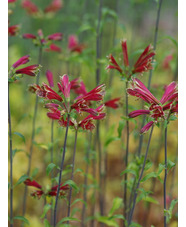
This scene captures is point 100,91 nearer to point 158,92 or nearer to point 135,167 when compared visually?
point 135,167

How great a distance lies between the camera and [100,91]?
163cm

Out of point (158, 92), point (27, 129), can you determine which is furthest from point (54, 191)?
point (27, 129)

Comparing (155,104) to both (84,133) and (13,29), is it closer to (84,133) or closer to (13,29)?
(13,29)

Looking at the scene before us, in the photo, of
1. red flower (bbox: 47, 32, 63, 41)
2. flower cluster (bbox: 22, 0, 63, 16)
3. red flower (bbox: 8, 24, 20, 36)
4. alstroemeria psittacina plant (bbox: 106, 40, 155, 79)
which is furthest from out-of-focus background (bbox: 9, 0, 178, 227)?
alstroemeria psittacina plant (bbox: 106, 40, 155, 79)

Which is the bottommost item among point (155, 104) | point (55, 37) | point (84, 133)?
point (84, 133)

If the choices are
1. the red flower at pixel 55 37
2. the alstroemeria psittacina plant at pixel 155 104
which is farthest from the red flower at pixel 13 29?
the alstroemeria psittacina plant at pixel 155 104

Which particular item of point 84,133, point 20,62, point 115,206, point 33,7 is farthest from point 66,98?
point 33,7

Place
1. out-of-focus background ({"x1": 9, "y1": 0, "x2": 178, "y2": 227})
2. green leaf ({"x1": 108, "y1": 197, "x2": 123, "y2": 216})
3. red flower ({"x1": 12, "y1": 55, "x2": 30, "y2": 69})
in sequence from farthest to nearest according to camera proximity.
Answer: out-of-focus background ({"x1": 9, "y1": 0, "x2": 178, "y2": 227}), green leaf ({"x1": 108, "y1": 197, "x2": 123, "y2": 216}), red flower ({"x1": 12, "y1": 55, "x2": 30, "y2": 69})

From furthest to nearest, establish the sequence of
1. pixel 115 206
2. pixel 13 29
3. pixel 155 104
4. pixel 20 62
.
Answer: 1. pixel 115 206
2. pixel 13 29
3. pixel 20 62
4. pixel 155 104

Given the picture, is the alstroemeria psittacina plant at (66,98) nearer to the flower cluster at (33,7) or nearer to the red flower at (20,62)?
the red flower at (20,62)

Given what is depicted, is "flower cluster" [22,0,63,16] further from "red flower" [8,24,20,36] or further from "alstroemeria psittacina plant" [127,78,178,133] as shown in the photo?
"alstroemeria psittacina plant" [127,78,178,133]

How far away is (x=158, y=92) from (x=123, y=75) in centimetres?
111
